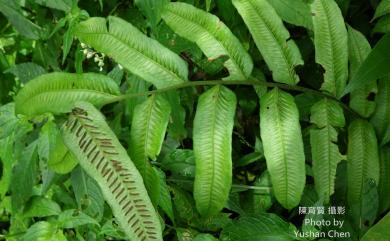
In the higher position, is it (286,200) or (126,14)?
(126,14)

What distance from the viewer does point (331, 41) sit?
909 millimetres

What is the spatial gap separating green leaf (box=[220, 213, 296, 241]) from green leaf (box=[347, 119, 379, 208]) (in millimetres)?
141

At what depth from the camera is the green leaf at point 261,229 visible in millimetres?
944

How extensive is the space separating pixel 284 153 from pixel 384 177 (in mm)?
264

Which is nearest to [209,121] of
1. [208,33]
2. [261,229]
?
[208,33]

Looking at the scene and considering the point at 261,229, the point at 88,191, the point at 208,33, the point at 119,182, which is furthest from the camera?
the point at 88,191

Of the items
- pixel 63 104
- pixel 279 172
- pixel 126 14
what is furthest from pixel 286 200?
pixel 126 14

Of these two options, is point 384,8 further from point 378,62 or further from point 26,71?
point 26,71

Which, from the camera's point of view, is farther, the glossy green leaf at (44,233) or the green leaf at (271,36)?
the glossy green leaf at (44,233)

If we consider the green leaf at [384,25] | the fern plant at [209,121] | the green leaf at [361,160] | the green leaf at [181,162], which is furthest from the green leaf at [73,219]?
the green leaf at [384,25]

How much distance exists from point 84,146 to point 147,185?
0.43 ft

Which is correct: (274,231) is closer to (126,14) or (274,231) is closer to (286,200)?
(286,200)

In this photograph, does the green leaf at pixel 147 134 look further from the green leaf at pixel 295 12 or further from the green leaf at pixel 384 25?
the green leaf at pixel 384 25

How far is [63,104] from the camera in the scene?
804 millimetres
